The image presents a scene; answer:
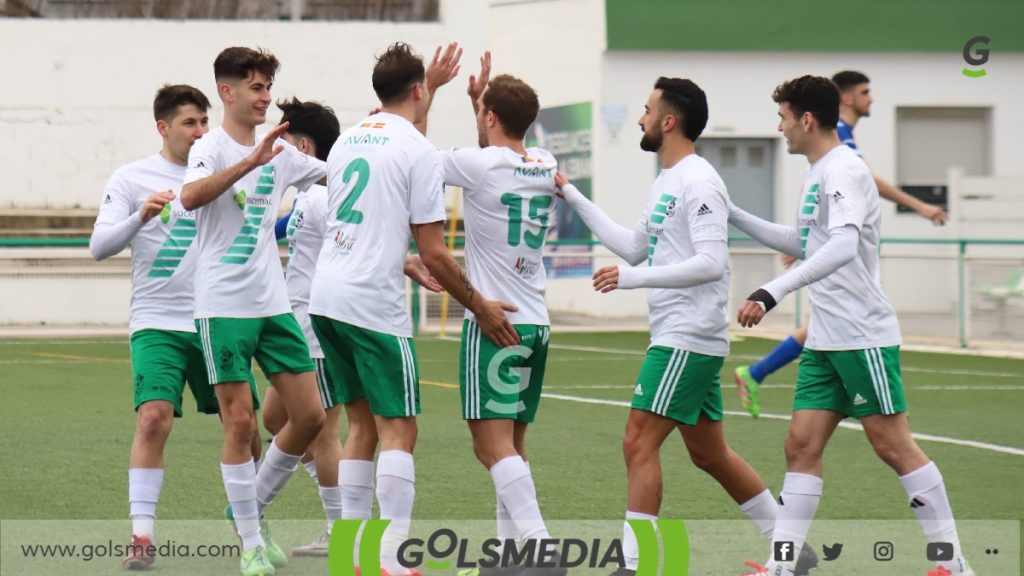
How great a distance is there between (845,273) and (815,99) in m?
0.77

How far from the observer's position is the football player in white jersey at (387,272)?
641 centimetres

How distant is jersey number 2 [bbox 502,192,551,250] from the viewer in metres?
6.62

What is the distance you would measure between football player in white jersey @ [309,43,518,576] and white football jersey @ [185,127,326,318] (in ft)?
1.39

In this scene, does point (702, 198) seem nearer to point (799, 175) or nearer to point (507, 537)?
point (507, 537)

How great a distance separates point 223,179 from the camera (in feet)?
21.4

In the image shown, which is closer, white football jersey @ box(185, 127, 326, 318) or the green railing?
white football jersey @ box(185, 127, 326, 318)

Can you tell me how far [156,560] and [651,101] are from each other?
2.94 metres

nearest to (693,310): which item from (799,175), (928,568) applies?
(928,568)

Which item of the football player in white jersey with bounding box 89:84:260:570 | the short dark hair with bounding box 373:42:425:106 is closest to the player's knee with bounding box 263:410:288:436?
the football player in white jersey with bounding box 89:84:260:570

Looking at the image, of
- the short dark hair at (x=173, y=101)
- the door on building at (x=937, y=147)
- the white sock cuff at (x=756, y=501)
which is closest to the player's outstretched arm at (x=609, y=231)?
the white sock cuff at (x=756, y=501)

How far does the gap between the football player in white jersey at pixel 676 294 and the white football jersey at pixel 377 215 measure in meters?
0.81

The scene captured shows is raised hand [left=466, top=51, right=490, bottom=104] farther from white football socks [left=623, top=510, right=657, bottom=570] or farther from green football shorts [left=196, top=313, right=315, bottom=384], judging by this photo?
white football socks [left=623, top=510, right=657, bottom=570]

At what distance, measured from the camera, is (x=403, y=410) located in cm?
645

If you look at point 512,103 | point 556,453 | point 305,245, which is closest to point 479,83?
point 512,103
